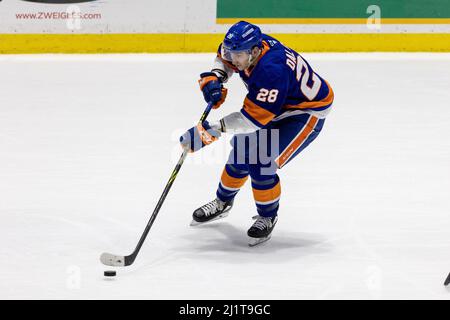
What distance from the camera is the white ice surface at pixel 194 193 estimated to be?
3633mm

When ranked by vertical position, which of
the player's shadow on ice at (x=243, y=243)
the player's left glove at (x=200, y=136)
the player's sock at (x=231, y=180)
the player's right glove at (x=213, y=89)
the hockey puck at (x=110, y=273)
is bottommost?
the player's shadow on ice at (x=243, y=243)

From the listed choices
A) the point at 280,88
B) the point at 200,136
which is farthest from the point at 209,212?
the point at 280,88

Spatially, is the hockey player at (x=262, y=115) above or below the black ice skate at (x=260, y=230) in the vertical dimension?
above

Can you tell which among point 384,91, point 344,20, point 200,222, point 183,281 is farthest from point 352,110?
point 183,281

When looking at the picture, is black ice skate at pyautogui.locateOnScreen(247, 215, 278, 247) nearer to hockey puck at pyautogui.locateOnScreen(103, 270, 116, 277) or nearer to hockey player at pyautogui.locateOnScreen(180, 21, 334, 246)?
hockey player at pyautogui.locateOnScreen(180, 21, 334, 246)

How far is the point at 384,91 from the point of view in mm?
7137

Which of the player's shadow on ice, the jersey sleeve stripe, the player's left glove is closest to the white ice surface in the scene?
the player's shadow on ice

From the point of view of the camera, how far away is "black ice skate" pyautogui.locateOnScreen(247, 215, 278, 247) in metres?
→ 4.09

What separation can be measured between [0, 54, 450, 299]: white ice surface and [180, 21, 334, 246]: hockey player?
0.22m

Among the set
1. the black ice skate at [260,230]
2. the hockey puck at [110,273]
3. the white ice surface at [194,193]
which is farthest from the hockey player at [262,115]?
the hockey puck at [110,273]

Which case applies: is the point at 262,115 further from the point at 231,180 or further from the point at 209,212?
the point at 209,212

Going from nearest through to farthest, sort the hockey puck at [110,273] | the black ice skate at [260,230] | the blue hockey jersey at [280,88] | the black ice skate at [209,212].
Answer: the hockey puck at [110,273] < the blue hockey jersey at [280,88] < the black ice skate at [260,230] < the black ice skate at [209,212]

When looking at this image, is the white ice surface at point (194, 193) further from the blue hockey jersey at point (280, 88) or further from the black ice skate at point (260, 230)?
the blue hockey jersey at point (280, 88)

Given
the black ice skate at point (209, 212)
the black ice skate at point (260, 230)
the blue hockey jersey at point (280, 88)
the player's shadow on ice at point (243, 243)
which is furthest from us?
the black ice skate at point (209, 212)
